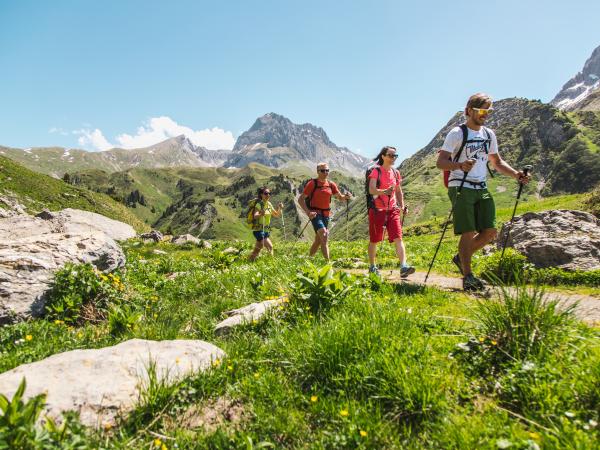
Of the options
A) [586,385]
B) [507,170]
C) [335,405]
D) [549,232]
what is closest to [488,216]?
[507,170]

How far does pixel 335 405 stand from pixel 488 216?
247 inches

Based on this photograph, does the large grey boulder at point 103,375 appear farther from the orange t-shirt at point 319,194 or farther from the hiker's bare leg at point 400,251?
the orange t-shirt at point 319,194

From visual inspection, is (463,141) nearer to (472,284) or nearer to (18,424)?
(472,284)

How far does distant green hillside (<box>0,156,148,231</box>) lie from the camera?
8012 centimetres

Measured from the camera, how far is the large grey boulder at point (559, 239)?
375 inches

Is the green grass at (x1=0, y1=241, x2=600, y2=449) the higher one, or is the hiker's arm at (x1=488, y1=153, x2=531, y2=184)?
the hiker's arm at (x1=488, y1=153, x2=531, y2=184)

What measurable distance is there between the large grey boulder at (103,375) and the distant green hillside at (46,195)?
75.7 meters

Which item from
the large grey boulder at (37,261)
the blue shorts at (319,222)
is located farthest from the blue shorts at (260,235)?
the large grey boulder at (37,261)

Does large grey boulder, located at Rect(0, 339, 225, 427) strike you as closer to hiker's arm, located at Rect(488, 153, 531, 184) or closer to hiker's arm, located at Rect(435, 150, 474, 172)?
hiker's arm, located at Rect(435, 150, 474, 172)

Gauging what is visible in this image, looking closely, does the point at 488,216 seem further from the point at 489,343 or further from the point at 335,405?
the point at 335,405

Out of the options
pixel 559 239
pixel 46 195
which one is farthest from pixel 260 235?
pixel 46 195

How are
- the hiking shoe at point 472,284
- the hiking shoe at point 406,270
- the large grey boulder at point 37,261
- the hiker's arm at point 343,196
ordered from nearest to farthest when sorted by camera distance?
the large grey boulder at point 37,261 → the hiking shoe at point 472,284 → the hiking shoe at point 406,270 → the hiker's arm at point 343,196

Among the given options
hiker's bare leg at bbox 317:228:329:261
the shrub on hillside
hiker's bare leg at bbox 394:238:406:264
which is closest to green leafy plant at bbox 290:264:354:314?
hiker's bare leg at bbox 394:238:406:264

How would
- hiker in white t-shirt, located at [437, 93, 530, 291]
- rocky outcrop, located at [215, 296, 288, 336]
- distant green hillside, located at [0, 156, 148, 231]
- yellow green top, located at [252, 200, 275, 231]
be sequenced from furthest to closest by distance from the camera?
1. distant green hillside, located at [0, 156, 148, 231]
2. yellow green top, located at [252, 200, 275, 231]
3. hiker in white t-shirt, located at [437, 93, 530, 291]
4. rocky outcrop, located at [215, 296, 288, 336]
